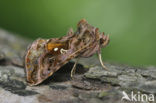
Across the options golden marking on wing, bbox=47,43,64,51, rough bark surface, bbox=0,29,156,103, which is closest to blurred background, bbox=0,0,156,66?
rough bark surface, bbox=0,29,156,103

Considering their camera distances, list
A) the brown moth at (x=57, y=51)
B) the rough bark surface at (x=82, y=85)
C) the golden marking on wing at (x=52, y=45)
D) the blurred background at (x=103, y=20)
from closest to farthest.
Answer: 1. the rough bark surface at (x=82, y=85)
2. the brown moth at (x=57, y=51)
3. the golden marking on wing at (x=52, y=45)
4. the blurred background at (x=103, y=20)

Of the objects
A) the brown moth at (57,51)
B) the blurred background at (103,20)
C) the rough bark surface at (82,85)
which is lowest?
the rough bark surface at (82,85)

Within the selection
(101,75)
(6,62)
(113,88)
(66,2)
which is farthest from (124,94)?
A: (66,2)

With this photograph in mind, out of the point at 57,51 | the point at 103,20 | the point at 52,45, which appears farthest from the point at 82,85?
the point at 103,20

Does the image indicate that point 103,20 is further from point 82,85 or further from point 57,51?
point 82,85

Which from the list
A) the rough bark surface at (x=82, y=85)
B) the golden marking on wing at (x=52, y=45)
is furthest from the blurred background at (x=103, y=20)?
the golden marking on wing at (x=52, y=45)

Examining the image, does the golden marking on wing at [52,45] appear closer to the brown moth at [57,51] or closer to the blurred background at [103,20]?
the brown moth at [57,51]

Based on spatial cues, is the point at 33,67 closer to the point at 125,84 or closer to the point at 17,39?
the point at 125,84
